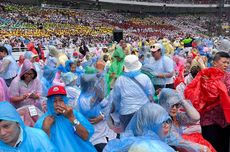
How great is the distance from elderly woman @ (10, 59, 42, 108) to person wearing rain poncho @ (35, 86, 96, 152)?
1.80 metres

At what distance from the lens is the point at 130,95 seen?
17.9ft

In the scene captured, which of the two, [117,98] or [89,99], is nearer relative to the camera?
[89,99]

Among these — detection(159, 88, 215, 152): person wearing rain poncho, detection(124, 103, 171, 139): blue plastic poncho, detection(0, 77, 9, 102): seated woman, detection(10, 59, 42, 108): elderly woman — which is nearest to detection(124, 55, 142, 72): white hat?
detection(10, 59, 42, 108): elderly woman

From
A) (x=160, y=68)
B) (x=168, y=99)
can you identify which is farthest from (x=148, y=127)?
(x=160, y=68)

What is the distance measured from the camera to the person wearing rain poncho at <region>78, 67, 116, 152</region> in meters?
5.24

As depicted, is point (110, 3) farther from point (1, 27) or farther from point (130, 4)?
point (1, 27)

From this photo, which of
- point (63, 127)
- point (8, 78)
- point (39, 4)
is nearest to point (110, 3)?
point (39, 4)

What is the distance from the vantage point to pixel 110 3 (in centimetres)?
6344

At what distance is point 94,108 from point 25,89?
96 centimetres

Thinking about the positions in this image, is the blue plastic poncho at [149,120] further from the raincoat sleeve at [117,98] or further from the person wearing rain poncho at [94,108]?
the raincoat sleeve at [117,98]

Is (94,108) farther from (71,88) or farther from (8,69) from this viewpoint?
(8,69)

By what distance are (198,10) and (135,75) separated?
7480cm

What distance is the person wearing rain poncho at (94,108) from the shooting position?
17.2 ft

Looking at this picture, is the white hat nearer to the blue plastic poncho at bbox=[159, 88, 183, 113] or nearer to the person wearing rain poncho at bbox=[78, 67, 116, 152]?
the person wearing rain poncho at bbox=[78, 67, 116, 152]
